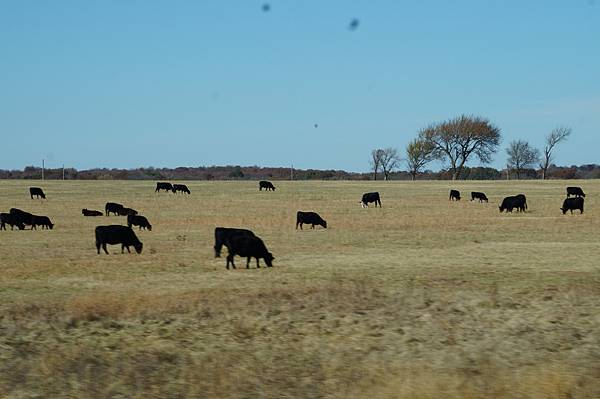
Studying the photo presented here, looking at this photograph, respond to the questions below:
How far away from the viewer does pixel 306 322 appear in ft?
51.4

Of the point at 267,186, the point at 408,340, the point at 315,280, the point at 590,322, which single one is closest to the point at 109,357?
the point at 408,340

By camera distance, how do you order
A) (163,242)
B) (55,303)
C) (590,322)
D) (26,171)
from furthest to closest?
(26,171) → (163,242) → (55,303) → (590,322)

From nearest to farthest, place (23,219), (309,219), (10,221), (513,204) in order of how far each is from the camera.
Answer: (10,221) → (23,219) → (309,219) → (513,204)

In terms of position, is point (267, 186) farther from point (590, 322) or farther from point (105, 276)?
point (590, 322)

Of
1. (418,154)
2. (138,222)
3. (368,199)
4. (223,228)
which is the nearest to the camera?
(223,228)

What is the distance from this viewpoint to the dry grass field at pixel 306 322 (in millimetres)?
11906

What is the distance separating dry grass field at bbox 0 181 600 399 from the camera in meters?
11.9

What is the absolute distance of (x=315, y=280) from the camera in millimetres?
20375

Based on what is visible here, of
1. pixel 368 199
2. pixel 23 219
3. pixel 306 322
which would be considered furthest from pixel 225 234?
pixel 368 199

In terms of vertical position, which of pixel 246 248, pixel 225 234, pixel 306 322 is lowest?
pixel 306 322

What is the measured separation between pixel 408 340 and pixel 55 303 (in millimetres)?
7814

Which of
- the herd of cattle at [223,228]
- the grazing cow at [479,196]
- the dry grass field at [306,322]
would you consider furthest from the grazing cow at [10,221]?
the grazing cow at [479,196]

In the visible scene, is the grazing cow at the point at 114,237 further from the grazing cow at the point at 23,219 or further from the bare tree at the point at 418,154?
the bare tree at the point at 418,154

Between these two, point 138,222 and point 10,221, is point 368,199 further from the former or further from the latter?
point 10,221
